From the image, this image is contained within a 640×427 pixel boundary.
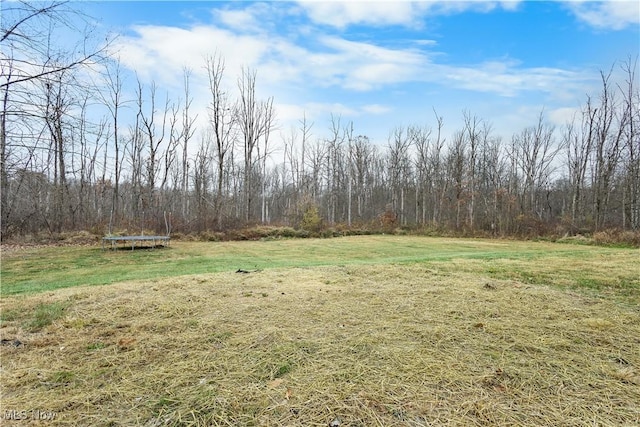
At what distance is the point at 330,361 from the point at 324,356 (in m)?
0.09

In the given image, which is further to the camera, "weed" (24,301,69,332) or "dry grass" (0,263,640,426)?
"weed" (24,301,69,332)

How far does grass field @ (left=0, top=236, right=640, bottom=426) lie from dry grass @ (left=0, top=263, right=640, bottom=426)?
0.01 meters

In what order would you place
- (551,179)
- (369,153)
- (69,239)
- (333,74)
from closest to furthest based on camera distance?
(69,239) < (333,74) < (551,179) < (369,153)

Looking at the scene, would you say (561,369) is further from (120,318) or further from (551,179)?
(551,179)

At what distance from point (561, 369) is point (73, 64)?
18.9ft

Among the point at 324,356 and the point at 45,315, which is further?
the point at 45,315

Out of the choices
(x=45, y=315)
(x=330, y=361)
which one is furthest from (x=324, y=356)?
(x=45, y=315)

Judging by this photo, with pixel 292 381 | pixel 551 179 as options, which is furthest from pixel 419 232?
pixel 292 381

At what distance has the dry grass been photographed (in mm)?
1614

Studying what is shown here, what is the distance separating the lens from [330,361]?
2.12 meters

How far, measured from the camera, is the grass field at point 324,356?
5.32ft

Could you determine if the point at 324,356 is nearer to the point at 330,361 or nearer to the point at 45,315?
the point at 330,361

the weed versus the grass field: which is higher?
the grass field

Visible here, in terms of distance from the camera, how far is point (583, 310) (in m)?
3.16
